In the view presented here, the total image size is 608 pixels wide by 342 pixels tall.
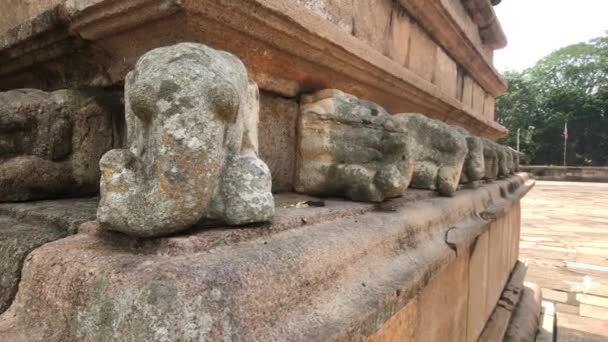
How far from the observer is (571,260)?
5035 millimetres

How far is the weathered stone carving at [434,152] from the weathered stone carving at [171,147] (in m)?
1.17

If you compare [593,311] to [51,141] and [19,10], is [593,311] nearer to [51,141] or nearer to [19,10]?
[51,141]

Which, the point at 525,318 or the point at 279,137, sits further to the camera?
the point at 525,318

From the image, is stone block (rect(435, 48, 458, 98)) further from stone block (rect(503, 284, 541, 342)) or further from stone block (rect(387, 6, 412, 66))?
stone block (rect(503, 284, 541, 342))

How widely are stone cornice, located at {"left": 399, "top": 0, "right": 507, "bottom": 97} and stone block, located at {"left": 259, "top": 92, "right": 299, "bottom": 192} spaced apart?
3.95ft

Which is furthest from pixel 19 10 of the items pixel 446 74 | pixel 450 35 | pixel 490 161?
pixel 490 161

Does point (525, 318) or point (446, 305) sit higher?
point (446, 305)

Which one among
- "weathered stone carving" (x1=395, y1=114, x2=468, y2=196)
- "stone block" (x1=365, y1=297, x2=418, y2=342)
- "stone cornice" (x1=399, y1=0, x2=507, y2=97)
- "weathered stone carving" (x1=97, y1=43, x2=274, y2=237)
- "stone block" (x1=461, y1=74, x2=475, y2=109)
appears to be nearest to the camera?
"weathered stone carving" (x1=97, y1=43, x2=274, y2=237)

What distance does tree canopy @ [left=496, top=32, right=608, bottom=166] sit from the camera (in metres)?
27.3

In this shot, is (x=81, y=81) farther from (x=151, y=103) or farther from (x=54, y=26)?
(x=151, y=103)

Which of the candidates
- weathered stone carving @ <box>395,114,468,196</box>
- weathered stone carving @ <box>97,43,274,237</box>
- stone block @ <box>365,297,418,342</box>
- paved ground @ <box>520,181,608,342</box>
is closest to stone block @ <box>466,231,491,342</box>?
weathered stone carving @ <box>395,114,468,196</box>

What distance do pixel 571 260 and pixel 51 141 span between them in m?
5.88

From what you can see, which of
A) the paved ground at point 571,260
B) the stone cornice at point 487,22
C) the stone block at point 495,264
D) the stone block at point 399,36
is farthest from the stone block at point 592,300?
the stone block at point 399,36

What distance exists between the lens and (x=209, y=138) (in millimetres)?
721
